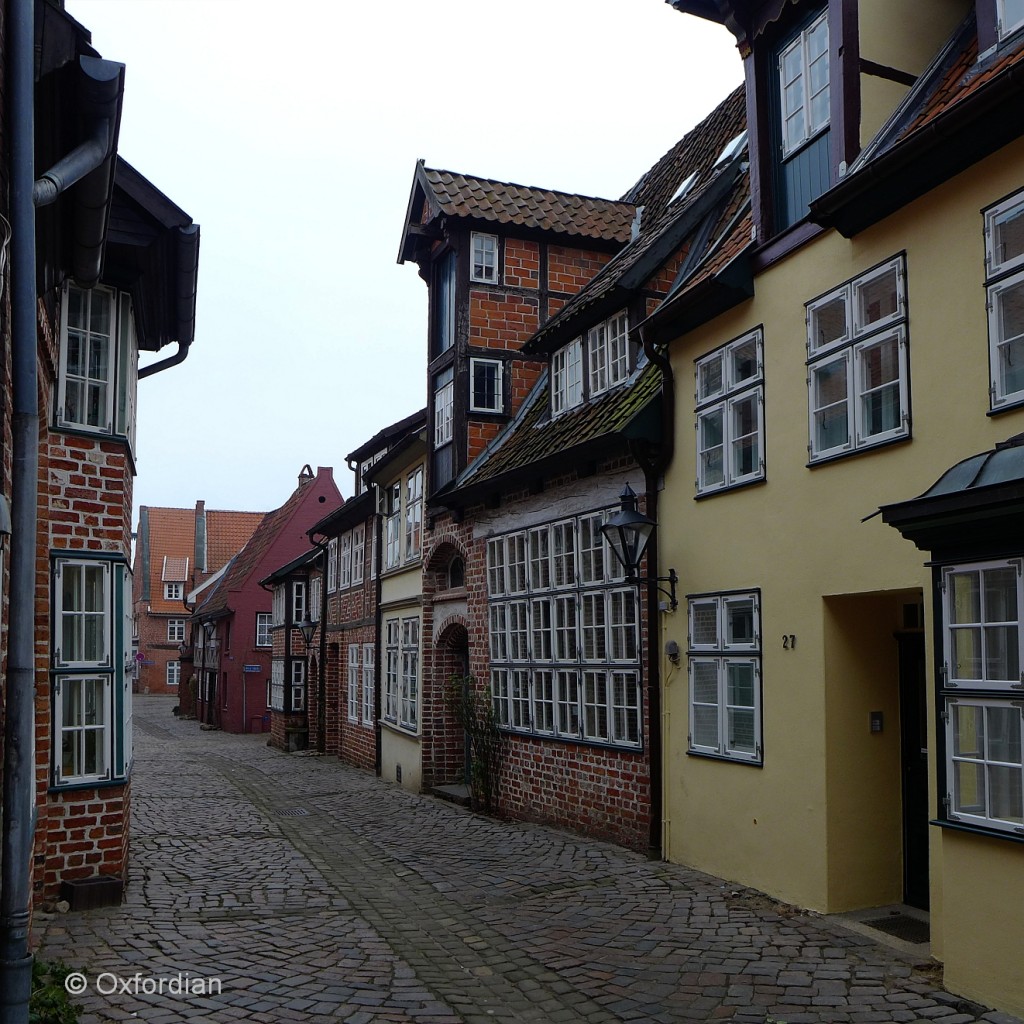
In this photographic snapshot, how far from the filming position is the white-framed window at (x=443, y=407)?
1686 centimetres

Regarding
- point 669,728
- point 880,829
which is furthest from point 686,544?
point 880,829

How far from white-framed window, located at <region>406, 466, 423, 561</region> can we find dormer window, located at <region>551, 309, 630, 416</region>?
4.67 m

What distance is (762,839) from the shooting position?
9086 mm

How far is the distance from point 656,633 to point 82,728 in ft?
17.6

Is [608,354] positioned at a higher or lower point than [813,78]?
lower

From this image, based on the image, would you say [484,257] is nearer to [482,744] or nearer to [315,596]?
[482,744]

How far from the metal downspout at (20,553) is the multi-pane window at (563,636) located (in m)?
7.17

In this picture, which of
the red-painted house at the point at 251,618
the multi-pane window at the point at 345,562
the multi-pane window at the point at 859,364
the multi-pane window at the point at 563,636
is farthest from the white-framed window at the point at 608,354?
the red-painted house at the point at 251,618

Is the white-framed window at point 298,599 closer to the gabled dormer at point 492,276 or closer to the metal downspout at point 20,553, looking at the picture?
the gabled dormer at point 492,276

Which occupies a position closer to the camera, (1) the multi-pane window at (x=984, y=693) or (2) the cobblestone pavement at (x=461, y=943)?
(1) the multi-pane window at (x=984, y=693)

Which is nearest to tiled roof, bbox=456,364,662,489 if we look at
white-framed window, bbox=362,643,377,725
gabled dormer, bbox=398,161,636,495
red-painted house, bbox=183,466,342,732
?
gabled dormer, bbox=398,161,636,495

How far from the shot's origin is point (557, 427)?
46.2ft

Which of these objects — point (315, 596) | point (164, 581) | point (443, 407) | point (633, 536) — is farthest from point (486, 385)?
point (164, 581)

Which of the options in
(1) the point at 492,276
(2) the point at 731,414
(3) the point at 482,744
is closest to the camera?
(2) the point at 731,414
